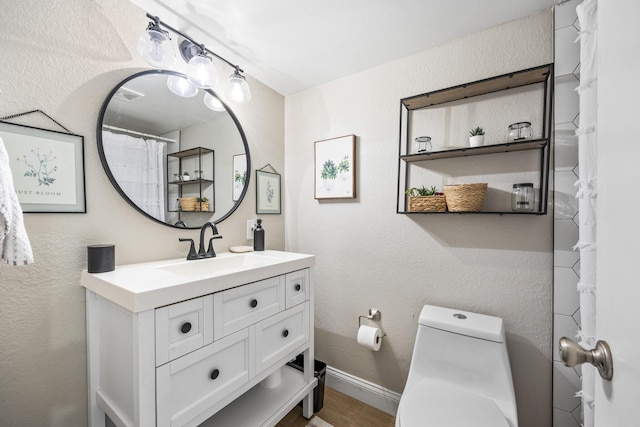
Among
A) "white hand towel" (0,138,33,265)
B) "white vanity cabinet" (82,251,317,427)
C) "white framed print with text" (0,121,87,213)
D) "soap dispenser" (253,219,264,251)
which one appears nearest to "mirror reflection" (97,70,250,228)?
"white framed print with text" (0,121,87,213)

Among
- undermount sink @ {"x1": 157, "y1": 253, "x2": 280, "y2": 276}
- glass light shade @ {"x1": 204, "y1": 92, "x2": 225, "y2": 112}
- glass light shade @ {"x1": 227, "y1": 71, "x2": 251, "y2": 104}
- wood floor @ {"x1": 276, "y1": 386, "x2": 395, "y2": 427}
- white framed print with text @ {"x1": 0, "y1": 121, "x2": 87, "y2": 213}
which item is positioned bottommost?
wood floor @ {"x1": 276, "y1": 386, "x2": 395, "y2": 427}

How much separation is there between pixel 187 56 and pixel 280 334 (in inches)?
61.0

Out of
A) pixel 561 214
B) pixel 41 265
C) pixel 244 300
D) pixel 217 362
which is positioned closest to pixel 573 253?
pixel 561 214

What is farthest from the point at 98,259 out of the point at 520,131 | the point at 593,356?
the point at 520,131

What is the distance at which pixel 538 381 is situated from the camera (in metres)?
1.21

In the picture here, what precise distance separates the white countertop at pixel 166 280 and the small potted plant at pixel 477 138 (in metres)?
1.05

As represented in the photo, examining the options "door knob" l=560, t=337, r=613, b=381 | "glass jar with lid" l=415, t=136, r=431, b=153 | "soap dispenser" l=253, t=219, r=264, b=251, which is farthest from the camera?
"soap dispenser" l=253, t=219, r=264, b=251

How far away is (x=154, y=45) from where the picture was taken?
1100 mm

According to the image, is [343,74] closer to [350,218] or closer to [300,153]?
[300,153]

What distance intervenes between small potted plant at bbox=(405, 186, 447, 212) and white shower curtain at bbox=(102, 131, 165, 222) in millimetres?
1320

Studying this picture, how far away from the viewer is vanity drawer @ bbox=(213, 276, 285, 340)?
3.27ft

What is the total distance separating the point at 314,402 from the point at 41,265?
1.50m

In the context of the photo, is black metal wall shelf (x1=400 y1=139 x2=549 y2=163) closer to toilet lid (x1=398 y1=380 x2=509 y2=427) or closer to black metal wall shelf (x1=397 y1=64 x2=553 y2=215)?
black metal wall shelf (x1=397 y1=64 x2=553 y2=215)

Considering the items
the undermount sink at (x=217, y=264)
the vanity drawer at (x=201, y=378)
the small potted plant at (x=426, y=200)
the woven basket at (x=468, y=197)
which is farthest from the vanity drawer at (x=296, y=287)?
the woven basket at (x=468, y=197)
